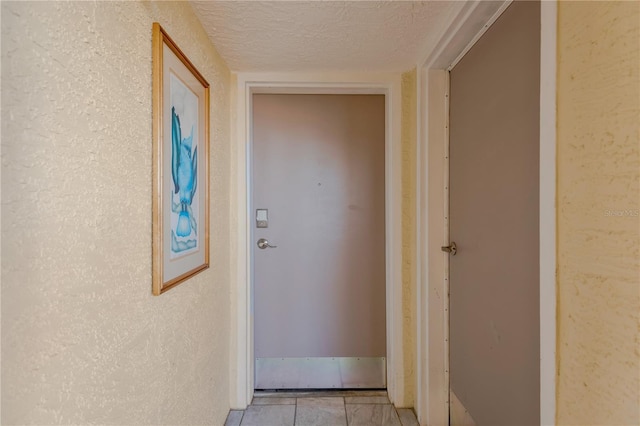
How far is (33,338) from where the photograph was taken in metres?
0.56

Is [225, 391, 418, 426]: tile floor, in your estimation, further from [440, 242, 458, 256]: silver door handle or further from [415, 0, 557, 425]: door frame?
[440, 242, 458, 256]: silver door handle

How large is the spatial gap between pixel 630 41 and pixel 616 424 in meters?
0.75

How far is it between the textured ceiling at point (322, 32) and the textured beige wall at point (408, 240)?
201mm

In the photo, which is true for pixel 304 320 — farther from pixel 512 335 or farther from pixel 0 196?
→ pixel 0 196

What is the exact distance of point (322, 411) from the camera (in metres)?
1.83

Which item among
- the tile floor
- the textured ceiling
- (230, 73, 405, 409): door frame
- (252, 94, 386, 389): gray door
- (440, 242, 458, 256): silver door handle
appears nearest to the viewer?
the textured ceiling

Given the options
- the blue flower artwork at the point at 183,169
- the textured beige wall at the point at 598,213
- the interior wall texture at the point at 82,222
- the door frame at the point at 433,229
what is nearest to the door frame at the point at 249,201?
the door frame at the point at 433,229

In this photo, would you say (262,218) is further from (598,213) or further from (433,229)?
(598,213)

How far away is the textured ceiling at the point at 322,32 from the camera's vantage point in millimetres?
1259

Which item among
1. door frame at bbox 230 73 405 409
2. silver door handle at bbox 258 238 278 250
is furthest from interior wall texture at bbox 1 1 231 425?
silver door handle at bbox 258 238 278 250

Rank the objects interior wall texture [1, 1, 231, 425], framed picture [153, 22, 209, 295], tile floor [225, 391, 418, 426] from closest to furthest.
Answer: interior wall texture [1, 1, 231, 425], framed picture [153, 22, 209, 295], tile floor [225, 391, 418, 426]

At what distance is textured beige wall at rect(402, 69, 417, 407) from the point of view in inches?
72.9

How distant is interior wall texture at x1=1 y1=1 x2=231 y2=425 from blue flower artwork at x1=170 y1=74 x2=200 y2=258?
0.46 feet

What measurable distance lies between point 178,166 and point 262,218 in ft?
3.23
